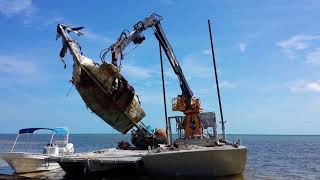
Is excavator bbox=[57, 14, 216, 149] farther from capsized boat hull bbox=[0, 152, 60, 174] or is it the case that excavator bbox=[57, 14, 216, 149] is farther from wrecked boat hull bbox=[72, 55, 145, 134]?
capsized boat hull bbox=[0, 152, 60, 174]

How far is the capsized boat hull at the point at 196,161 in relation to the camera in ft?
81.5

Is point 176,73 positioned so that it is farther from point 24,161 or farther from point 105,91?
point 24,161

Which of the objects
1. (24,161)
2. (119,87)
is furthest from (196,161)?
(24,161)

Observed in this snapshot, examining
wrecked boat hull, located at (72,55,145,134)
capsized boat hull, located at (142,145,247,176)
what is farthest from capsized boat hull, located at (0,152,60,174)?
capsized boat hull, located at (142,145,247,176)

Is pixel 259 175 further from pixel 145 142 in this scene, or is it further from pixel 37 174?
pixel 37 174

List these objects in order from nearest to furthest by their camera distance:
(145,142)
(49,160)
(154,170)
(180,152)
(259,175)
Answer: (180,152) < (154,170) < (49,160) < (259,175) < (145,142)

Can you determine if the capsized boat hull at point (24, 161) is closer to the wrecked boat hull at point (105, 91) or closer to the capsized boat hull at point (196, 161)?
the wrecked boat hull at point (105, 91)

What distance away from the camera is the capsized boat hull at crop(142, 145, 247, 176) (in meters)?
24.8

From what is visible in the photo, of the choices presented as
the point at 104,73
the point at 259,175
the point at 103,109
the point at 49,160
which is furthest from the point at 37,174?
the point at 259,175

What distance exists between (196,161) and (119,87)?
637 cm

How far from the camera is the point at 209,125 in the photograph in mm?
30266

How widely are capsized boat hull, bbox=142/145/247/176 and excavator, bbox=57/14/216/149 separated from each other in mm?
3486

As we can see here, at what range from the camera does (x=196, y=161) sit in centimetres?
2523

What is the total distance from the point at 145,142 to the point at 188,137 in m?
5.59
